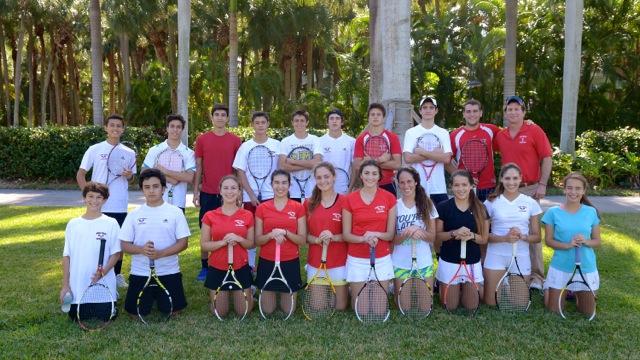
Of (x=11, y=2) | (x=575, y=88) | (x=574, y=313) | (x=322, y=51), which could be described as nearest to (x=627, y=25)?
(x=575, y=88)

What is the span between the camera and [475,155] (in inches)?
266

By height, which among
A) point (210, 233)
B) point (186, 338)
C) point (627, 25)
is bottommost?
point (186, 338)

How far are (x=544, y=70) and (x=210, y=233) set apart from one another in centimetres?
2094

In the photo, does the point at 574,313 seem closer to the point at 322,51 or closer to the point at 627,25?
the point at 627,25

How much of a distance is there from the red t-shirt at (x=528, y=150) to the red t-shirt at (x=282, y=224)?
2645 millimetres

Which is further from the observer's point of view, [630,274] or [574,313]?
[630,274]

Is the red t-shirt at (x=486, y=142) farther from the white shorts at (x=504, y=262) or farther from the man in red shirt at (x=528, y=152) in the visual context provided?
the white shorts at (x=504, y=262)

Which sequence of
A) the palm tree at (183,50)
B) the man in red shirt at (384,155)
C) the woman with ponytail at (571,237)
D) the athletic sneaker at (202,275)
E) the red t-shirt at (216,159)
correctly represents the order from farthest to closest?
the palm tree at (183,50)
the athletic sneaker at (202,275)
the red t-shirt at (216,159)
the man in red shirt at (384,155)
the woman with ponytail at (571,237)

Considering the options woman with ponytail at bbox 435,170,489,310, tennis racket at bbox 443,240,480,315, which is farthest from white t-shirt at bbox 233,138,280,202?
tennis racket at bbox 443,240,480,315

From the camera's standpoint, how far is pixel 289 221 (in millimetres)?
5957

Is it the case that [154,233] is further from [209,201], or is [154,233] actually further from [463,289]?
[463,289]

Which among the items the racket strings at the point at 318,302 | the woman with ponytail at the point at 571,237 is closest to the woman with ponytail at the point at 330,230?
the racket strings at the point at 318,302

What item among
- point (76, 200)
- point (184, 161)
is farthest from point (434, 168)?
point (76, 200)

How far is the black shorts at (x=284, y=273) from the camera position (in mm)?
5906
